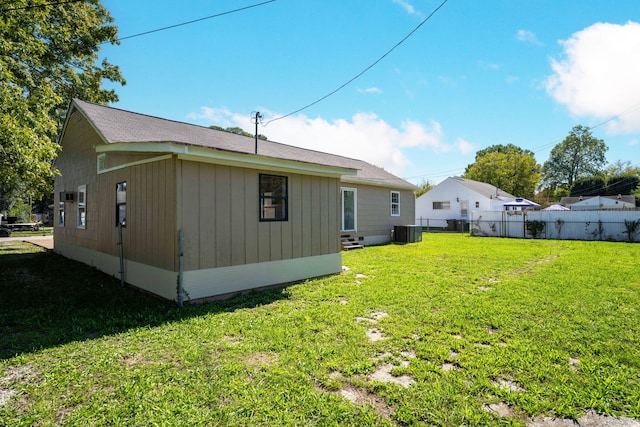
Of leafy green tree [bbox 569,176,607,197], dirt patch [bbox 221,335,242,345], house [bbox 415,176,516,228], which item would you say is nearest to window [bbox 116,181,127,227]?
dirt patch [bbox 221,335,242,345]

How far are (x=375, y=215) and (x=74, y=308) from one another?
10793 mm

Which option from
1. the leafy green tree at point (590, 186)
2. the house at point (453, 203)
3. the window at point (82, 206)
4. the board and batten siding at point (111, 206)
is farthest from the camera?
the leafy green tree at point (590, 186)

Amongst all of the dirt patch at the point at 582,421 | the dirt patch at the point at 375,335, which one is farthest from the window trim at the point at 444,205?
the dirt patch at the point at 582,421

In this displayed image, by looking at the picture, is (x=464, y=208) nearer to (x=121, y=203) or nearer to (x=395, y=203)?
(x=395, y=203)

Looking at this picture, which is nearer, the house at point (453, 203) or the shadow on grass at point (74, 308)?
the shadow on grass at point (74, 308)

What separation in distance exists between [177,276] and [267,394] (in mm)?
3088

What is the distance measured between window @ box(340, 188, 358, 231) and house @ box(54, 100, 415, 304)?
16.4 feet

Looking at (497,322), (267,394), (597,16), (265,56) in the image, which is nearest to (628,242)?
(597,16)

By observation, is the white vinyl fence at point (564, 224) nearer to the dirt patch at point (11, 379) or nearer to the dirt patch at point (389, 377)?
the dirt patch at point (389, 377)

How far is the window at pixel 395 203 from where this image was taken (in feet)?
48.6

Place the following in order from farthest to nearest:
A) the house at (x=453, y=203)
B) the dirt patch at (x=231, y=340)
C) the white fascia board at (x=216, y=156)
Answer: the house at (x=453, y=203) < the white fascia board at (x=216, y=156) < the dirt patch at (x=231, y=340)

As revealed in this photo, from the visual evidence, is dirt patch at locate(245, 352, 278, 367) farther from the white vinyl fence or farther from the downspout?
the white vinyl fence

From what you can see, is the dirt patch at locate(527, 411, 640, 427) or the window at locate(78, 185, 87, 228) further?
the window at locate(78, 185, 87, 228)

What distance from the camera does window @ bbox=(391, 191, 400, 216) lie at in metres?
14.8
